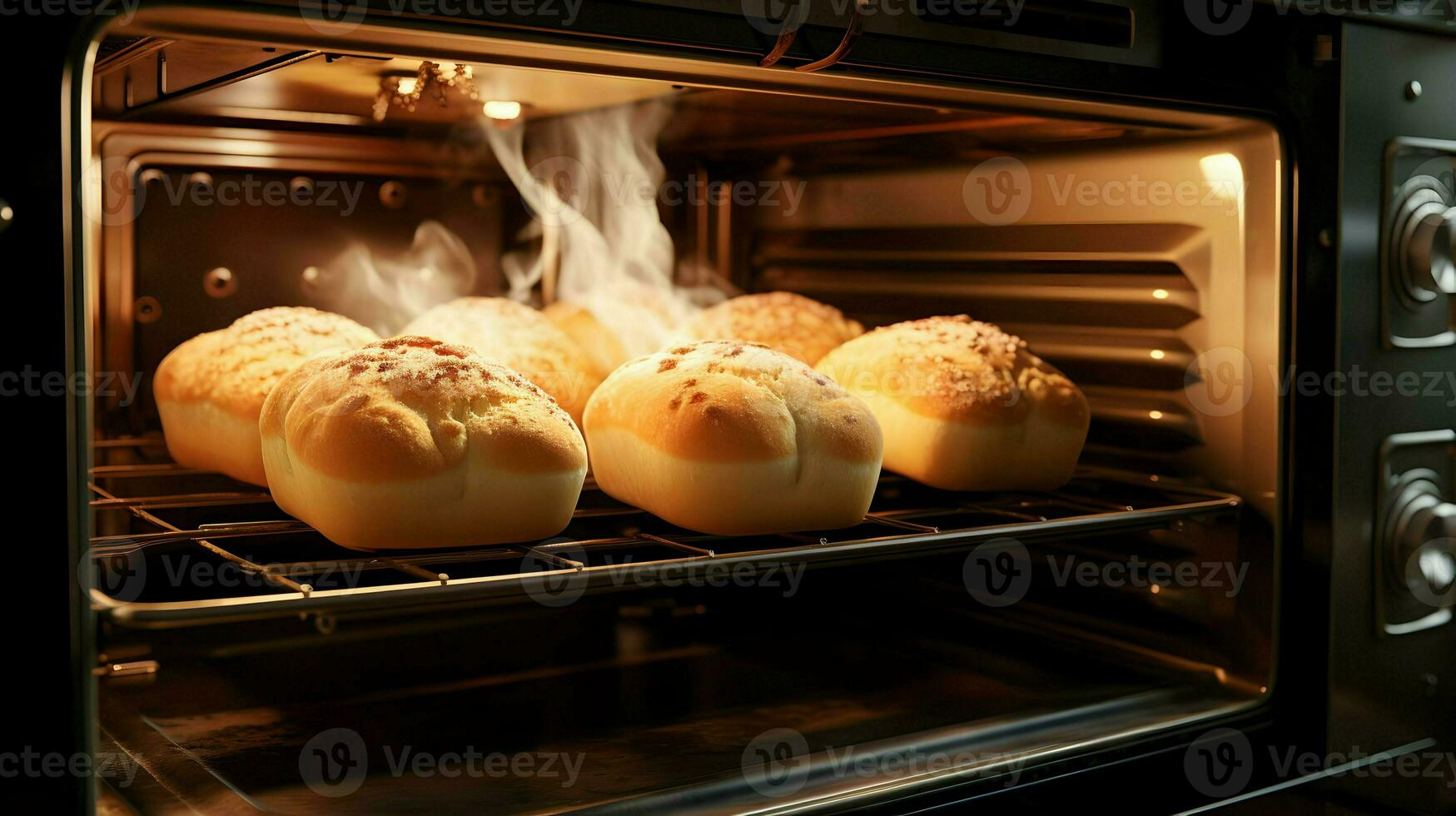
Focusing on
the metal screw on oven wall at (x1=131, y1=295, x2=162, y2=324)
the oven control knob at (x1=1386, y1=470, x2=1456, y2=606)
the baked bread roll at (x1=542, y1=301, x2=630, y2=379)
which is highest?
the metal screw on oven wall at (x1=131, y1=295, x2=162, y2=324)

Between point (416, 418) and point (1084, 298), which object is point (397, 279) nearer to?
point (416, 418)

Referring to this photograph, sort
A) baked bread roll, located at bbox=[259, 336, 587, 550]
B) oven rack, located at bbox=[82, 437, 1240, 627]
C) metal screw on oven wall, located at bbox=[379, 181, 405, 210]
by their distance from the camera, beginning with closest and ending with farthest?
1. oven rack, located at bbox=[82, 437, 1240, 627]
2. baked bread roll, located at bbox=[259, 336, 587, 550]
3. metal screw on oven wall, located at bbox=[379, 181, 405, 210]

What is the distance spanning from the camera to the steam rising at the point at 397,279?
1572mm

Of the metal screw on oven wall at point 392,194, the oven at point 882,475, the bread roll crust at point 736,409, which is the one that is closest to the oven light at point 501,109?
the oven at point 882,475

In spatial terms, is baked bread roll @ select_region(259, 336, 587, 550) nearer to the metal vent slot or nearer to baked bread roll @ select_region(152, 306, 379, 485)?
baked bread roll @ select_region(152, 306, 379, 485)

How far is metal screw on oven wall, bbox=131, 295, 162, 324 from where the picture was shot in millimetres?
1428

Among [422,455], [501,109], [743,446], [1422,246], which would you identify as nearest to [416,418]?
[422,455]

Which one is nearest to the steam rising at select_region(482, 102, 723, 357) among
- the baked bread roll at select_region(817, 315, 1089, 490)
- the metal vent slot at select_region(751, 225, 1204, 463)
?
the metal vent slot at select_region(751, 225, 1204, 463)

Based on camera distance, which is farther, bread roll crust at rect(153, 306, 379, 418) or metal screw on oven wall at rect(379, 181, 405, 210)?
metal screw on oven wall at rect(379, 181, 405, 210)

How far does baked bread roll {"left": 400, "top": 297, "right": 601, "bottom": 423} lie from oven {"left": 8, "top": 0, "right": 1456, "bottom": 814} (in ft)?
0.56

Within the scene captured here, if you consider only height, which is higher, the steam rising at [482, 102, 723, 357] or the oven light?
the oven light

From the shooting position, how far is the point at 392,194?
1.60m

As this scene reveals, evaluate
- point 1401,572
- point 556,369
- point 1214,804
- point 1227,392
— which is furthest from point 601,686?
point 1401,572

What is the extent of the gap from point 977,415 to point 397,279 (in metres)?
0.77
